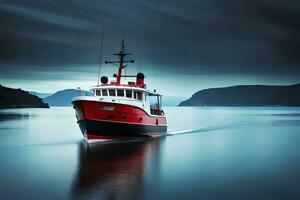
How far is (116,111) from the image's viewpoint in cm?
3125

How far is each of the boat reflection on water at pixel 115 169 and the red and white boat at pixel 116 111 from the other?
125cm

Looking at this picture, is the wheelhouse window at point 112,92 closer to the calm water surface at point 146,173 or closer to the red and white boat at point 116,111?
the red and white boat at point 116,111

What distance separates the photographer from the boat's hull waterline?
30953mm

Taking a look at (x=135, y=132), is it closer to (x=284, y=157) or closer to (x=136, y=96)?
(x=136, y=96)

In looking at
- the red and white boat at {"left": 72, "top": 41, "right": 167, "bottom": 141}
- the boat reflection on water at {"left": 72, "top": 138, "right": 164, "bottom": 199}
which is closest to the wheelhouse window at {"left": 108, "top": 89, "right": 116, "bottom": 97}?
the red and white boat at {"left": 72, "top": 41, "right": 167, "bottom": 141}

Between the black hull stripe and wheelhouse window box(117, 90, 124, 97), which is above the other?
wheelhouse window box(117, 90, 124, 97)

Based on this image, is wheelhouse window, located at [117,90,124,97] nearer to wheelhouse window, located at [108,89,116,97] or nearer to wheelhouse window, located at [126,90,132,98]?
wheelhouse window, located at [108,89,116,97]

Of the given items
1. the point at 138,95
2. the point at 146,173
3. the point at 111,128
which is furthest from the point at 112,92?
the point at 146,173

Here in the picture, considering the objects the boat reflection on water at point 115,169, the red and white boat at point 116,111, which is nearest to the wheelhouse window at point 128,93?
the red and white boat at point 116,111

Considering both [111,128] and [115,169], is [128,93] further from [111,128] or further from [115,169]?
[115,169]

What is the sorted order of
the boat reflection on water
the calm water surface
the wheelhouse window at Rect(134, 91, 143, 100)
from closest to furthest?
the boat reflection on water
the calm water surface
the wheelhouse window at Rect(134, 91, 143, 100)

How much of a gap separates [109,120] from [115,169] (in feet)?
31.8

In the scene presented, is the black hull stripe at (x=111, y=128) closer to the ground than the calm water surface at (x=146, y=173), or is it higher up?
higher up

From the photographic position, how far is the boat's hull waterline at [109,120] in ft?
102
